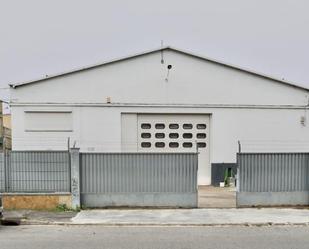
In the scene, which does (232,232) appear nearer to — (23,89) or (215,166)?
(215,166)

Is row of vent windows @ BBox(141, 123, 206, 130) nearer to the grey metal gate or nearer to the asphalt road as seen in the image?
the grey metal gate

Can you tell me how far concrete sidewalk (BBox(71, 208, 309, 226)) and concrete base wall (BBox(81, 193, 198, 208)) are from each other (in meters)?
0.29

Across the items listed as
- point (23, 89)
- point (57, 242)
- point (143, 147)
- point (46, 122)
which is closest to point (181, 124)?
point (143, 147)

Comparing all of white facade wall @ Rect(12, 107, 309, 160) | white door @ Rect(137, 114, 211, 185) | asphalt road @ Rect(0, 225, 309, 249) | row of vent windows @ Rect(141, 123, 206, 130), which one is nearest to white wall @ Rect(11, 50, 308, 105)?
white facade wall @ Rect(12, 107, 309, 160)

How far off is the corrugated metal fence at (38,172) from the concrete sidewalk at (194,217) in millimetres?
1237

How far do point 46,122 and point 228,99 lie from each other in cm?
799

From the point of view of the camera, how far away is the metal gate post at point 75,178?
11.5 meters

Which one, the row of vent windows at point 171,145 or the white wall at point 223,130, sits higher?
the white wall at point 223,130

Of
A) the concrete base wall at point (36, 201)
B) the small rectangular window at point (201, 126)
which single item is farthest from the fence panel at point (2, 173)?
the small rectangular window at point (201, 126)

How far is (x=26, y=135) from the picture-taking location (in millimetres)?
17203

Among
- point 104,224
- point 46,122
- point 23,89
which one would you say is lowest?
point 104,224

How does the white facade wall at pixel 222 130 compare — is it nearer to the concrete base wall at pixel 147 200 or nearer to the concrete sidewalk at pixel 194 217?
the concrete base wall at pixel 147 200

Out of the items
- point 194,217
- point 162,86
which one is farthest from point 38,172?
point 162,86

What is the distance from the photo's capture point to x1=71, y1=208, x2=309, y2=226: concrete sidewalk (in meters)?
10.0
